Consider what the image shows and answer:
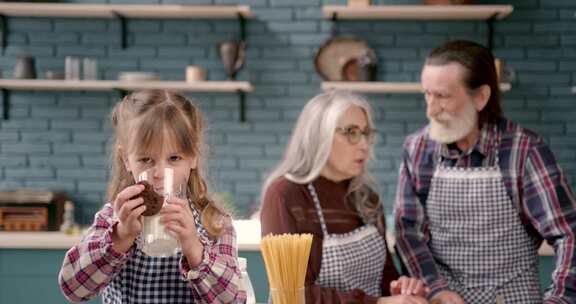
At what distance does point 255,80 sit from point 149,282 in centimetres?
309

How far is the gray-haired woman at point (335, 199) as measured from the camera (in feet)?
6.79

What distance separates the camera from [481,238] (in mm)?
2238

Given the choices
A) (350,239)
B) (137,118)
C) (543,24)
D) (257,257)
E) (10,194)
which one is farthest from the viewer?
(543,24)

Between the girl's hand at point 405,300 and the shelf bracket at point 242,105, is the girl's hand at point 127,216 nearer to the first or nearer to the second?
the girl's hand at point 405,300

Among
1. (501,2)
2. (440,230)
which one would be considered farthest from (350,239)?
(501,2)

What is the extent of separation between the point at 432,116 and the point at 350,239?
1.63 ft

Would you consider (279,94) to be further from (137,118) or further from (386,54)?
(137,118)

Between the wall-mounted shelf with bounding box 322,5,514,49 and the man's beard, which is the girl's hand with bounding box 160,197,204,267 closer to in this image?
the man's beard

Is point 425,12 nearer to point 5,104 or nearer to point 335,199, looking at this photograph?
point 335,199

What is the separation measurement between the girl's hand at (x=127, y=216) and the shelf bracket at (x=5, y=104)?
348 cm

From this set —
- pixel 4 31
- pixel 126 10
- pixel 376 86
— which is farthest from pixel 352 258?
pixel 4 31

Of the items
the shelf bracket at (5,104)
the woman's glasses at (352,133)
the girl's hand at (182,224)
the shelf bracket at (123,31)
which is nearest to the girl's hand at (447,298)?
the woman's glasses at (352,133)

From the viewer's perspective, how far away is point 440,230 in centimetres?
227

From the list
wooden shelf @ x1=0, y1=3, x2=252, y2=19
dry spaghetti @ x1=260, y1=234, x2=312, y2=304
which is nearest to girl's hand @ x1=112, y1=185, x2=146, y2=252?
dry spaghetti @ x1=260, y1=234, x2=312, y2=304
